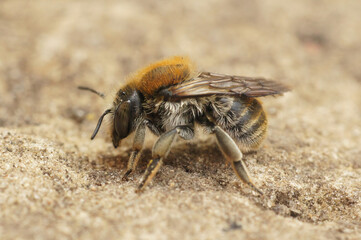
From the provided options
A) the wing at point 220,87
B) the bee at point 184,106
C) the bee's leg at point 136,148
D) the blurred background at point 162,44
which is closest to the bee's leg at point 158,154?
the bee at point 184,106

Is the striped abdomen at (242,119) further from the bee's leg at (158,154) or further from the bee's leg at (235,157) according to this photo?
the bee's leg at (158,154)

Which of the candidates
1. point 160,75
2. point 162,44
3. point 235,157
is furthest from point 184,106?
point 162,44

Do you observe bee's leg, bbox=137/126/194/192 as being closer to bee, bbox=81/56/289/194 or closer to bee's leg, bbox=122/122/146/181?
bee, bbox=81/56/289/194

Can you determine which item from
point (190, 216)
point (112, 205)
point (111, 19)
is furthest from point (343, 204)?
point (111, 19)

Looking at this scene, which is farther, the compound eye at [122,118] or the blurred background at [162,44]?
the blurred background at [162,44]

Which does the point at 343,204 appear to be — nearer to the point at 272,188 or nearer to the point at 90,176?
the point at 272,188

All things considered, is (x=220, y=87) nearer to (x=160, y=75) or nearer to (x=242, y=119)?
(x=242, y=119)
